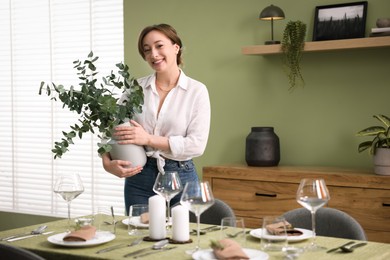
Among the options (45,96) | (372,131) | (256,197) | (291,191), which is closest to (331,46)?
(372,131)

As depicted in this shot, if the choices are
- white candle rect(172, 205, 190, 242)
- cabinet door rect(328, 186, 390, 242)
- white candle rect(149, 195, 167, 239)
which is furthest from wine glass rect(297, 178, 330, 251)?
cabinet door rect(328, 186, 390, 242)

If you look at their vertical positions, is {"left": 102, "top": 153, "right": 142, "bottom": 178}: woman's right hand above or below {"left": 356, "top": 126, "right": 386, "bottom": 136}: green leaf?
below

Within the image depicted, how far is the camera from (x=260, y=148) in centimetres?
423

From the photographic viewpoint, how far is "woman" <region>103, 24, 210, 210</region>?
3.12 m

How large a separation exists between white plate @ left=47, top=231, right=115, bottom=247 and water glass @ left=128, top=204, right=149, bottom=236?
9 cm

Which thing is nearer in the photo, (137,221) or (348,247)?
(348,247)

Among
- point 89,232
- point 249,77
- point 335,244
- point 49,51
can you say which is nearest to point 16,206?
point 49,51

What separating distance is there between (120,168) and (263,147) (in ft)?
4.95

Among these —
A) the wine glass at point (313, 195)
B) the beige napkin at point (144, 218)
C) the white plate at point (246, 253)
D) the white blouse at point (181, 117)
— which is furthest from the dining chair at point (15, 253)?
the white blouse at point (181, 117)

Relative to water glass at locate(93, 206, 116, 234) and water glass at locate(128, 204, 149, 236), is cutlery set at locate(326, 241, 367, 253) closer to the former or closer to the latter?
water glass at locate(128, 204, 149, 236)

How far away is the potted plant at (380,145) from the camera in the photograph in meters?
3.72

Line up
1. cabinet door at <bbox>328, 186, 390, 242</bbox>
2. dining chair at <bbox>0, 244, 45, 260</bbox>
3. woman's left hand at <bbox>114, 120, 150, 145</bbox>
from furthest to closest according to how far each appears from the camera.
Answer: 1. cabinet door at <bbox>328, 186, 390, 242</bbox>
2. woman's left hand at <bbox>114, 120, 150, 145</bbox>
3. dining chair at <bbox>0, 244, 45, 260</bbox>

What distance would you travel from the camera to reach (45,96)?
5.76 meters

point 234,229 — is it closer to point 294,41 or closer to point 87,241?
point 87,241
